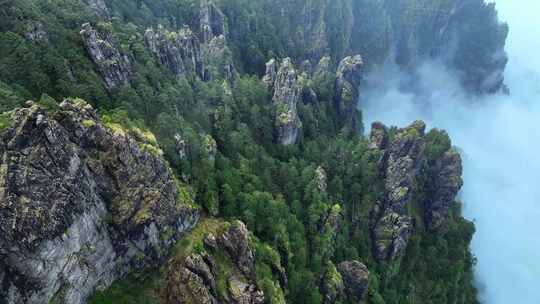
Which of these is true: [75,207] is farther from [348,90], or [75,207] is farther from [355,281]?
[348,90]

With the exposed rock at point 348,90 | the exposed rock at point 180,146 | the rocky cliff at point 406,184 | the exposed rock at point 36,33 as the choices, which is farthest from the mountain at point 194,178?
the exposed rock at point 348,90

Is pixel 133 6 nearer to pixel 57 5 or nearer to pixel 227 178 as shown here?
pixel 57 5

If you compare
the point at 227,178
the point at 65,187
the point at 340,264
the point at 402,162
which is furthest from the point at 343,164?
the point at 65,187

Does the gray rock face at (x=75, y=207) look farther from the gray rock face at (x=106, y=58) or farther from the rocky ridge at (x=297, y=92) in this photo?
the rocky ridge at (x=297, y=92)

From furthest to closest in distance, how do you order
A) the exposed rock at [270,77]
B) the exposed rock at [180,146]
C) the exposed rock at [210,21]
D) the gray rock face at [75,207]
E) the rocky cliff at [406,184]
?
the exposed rock at [210,21]
the exposed rock at [270,77]
the rocky cliff at [406,184]
the exposed rock at [180,146]
the gray rock face at [75,207]

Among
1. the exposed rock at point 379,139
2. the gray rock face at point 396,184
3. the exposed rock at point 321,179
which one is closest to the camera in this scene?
the exposed rock at point 321,179

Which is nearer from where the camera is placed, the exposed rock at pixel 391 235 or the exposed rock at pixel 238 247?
the exposed rock at pixel 238 247

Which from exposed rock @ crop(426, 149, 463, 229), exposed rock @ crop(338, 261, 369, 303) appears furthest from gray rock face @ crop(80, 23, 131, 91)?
exposed rock @ crop(426, 149, 463, 229)
